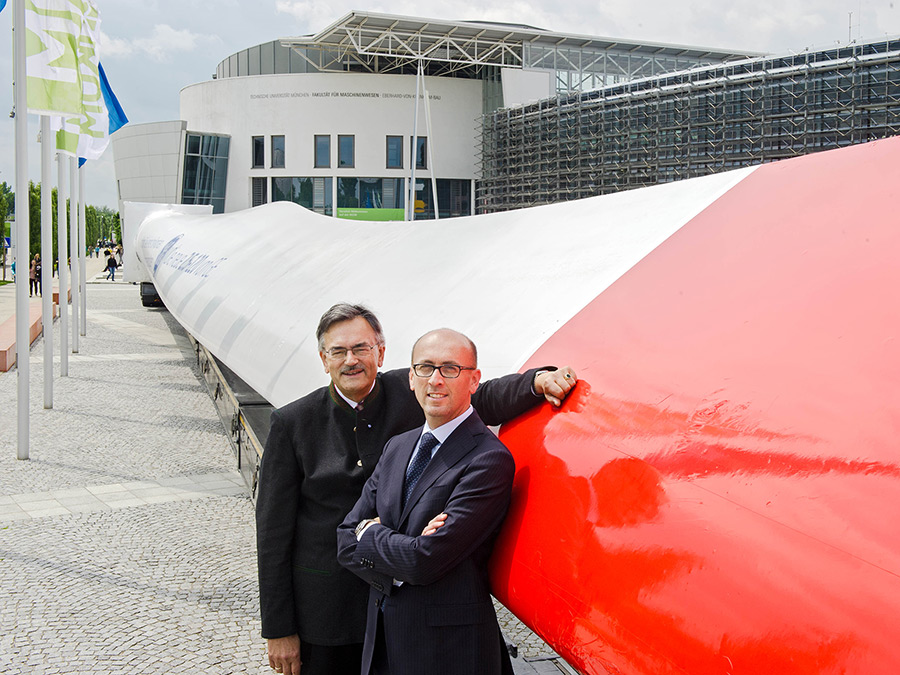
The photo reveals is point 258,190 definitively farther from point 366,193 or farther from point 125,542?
point 125,542

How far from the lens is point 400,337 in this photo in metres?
4.05

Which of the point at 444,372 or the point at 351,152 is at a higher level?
the point at 351,152

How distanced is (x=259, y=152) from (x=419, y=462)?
51606 mm

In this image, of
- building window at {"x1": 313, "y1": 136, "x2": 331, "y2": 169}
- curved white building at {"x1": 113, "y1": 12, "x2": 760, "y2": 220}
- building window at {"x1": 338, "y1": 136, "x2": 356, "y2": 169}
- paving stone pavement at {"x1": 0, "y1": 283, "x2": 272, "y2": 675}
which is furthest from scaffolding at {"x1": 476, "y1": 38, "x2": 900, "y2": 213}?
paving stone pavement at {"x1": 0, "y1": 283, "x2": 272, "y2": 675}

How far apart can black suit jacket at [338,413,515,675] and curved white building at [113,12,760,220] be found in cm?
4582

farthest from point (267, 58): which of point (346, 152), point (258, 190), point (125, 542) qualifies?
point (125, 542)

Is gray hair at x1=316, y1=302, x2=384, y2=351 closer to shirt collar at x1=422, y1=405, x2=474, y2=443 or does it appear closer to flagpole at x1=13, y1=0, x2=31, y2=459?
shirt collar at x1=422, y1=405, x2=474, y2=443

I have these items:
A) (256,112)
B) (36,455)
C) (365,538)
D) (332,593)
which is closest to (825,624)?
(365,538)

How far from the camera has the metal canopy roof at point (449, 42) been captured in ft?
136

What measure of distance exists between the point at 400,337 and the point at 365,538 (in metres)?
1.82

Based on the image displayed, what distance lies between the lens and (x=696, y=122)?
1251 inches

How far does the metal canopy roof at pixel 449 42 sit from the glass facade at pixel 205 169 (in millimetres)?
8651

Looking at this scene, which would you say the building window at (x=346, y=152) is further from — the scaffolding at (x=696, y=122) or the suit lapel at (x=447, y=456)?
the suit lapel at (x=447, y=456)

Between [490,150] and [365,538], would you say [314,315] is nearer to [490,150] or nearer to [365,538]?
[365,538]
